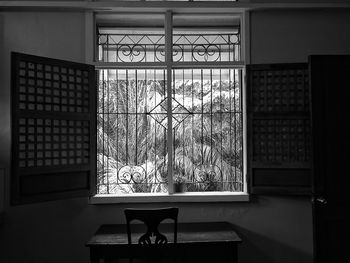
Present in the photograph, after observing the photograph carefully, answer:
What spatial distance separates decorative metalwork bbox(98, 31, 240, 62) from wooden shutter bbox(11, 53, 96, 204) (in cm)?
38

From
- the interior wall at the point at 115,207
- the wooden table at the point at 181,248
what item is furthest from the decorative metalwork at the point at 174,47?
the wooden table at the point at 181,248

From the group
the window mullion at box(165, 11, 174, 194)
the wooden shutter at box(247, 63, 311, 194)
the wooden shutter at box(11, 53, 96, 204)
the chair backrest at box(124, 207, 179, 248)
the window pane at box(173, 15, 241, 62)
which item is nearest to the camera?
the chair backrest at box(124, 207, 179, 248)

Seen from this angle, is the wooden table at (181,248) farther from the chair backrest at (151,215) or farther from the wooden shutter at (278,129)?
the wooden shutter at (278,129)

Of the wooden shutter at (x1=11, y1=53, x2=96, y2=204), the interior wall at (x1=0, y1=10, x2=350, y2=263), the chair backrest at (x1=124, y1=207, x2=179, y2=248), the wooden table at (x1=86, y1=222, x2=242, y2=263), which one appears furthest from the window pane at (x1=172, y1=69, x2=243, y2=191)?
the chair backrest at (x1=124, y1=207, x2=179, y2=248)

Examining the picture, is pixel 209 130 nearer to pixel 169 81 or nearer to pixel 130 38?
pixel 169 81

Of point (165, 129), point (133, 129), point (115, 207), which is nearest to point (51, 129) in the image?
point (133, 129)

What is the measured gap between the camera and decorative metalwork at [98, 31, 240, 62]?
3693 millimetres

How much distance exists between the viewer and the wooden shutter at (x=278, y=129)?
3422mm

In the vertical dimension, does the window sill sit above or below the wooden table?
above

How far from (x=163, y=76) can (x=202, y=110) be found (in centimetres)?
55

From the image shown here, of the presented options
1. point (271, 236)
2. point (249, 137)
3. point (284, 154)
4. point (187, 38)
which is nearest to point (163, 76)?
point (187, 38)

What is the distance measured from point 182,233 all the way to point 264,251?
3.27 ft

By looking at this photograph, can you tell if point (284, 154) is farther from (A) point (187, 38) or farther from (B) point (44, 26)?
(B) point (44, 26)

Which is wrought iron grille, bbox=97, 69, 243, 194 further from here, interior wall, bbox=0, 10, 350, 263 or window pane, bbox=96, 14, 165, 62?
interior wall, bbox=0, 10, 350, 263
